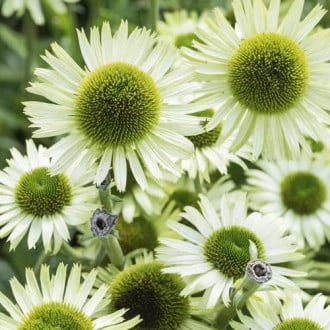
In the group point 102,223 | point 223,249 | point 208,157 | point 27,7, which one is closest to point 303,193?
point 208,157

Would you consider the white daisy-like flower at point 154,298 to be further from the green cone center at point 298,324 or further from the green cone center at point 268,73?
the green cone center at point 268,73

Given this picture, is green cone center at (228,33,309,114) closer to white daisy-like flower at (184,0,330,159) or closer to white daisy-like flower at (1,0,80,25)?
white daisy-like flower at (184,0,330,159)

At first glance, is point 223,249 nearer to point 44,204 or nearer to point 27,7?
point 44,204

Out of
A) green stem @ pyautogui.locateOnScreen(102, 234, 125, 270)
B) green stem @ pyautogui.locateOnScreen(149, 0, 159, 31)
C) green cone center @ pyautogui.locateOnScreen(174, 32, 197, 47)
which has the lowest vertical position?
green stem @ pyautogui.locateOnScreen(102, 234, 125, 270)

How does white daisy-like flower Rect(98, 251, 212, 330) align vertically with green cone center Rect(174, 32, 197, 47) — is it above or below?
below

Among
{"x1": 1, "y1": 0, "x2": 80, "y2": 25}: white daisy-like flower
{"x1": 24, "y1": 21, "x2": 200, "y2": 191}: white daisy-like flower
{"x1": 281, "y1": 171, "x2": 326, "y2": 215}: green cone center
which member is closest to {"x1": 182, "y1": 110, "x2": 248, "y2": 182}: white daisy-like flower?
{"x1": 24, "y1": 21, "x2": 200, "y2": 191}: white daisy-like flower

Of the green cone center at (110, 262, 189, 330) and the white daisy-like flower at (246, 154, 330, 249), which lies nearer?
the green cone center at (110, 262, 189, 330)

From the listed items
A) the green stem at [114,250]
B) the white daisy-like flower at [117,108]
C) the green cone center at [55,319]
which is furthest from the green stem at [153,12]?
the green cone center at [55,319]
